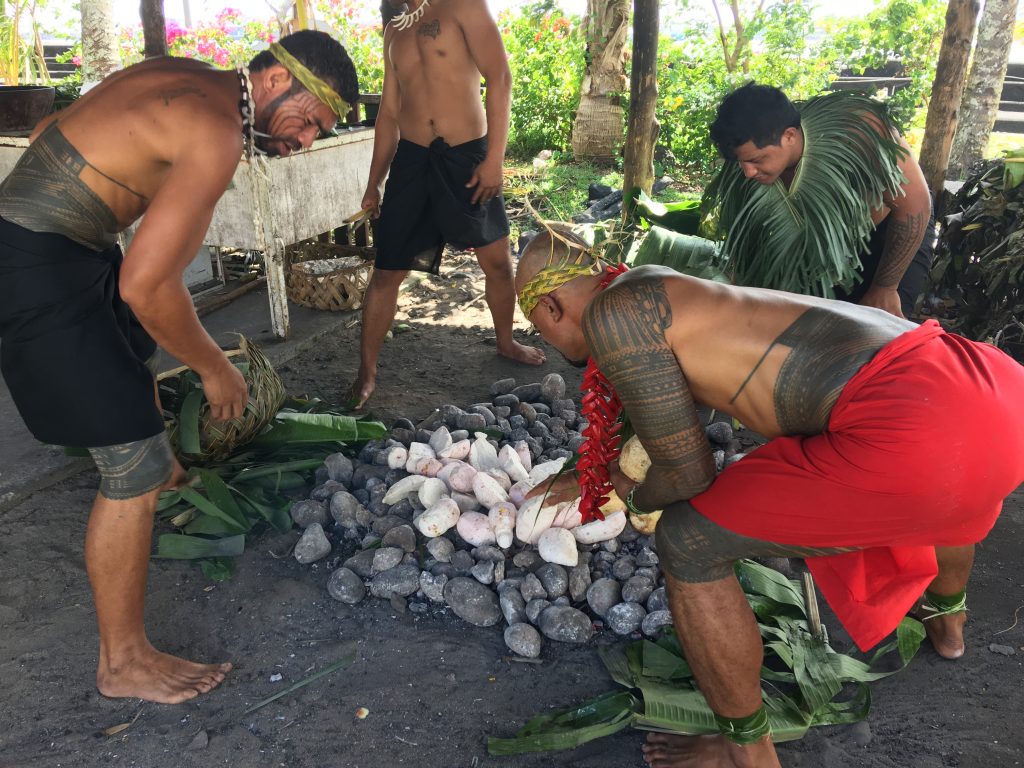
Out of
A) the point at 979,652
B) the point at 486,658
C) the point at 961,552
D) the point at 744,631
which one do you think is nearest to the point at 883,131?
the point at 961,552

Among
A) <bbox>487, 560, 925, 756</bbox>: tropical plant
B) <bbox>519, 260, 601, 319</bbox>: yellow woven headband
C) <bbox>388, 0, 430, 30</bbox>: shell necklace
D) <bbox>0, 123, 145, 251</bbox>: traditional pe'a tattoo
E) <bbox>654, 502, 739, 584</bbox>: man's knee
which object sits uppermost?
<bbox>388, 0, 430, 30</bbox>: shell necklace

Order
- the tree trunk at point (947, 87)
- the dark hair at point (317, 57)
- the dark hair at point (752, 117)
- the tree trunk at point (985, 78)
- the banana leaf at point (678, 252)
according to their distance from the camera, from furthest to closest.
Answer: the tree trunk at point (985, 78) < the tree trunk at point (947, 87) < the banana leaf at point (678, 252) < the dark hair at point (752, 117) < the dark hair at point (317, 57)

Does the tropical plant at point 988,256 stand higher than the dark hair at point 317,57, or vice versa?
the dark hair at point 317,57

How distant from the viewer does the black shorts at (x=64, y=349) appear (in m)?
2.02

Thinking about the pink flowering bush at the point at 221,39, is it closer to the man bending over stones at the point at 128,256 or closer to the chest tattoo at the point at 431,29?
the chest tattoo at the point at 431,29

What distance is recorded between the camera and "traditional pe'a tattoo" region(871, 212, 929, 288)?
3105mm

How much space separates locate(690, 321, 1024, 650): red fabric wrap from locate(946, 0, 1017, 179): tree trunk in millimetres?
5753

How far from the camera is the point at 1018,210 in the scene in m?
4.53

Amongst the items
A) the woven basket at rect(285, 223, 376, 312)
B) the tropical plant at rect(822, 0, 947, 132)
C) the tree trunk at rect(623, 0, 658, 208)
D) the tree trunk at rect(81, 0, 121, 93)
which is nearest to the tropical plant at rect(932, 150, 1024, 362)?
the tree trunk at rect(623, 0, 658, 208)

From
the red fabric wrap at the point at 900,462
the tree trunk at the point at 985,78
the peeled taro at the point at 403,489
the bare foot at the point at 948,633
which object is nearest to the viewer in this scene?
the red fabric wrap at the point at 900,462

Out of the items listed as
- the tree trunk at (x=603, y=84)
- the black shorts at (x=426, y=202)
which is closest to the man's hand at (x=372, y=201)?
the black shorts at (x=426, y=202)

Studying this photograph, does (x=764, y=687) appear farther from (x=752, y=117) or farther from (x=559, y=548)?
(x=752, y=117)

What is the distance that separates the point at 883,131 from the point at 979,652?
183 cm

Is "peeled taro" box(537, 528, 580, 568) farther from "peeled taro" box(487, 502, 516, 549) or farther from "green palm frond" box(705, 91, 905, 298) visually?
"green palm frond" box(705, 91, 905, 298)
